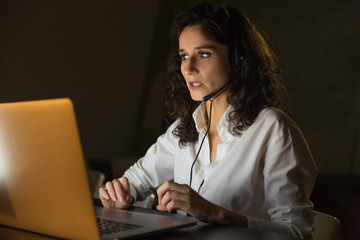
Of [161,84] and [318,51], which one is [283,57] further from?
[161,84]

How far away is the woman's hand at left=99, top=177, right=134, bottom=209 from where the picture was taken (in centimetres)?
121

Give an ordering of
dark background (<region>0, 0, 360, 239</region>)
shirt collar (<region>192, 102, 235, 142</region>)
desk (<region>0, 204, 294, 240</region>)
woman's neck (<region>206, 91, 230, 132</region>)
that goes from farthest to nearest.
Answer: dark background (<region>0, 0, 360, 239</region>) → woman's neck (<region>206, 91, 230, 132</region>) → shirt collar (<region>192, 102, 235, 142</region>) → desk (<region>0, 204, 294, 240</region>)

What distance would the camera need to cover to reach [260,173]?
1400 millimetres

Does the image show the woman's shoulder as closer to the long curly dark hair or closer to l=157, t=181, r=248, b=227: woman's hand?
the long curly dark hair

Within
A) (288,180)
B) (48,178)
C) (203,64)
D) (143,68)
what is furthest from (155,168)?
(143,68)

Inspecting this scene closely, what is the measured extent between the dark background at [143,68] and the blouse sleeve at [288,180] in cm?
167

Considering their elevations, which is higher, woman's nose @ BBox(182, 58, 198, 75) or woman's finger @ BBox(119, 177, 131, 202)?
woman's nose @ BBox(182, 58, 198, 75)

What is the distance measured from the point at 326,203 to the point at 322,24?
1288mm

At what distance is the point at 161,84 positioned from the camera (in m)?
4.16

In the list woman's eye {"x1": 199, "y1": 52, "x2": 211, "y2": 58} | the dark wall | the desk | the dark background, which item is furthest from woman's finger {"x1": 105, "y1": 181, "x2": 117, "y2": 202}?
the dark wall

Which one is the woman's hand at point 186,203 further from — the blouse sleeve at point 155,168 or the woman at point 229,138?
the blouse sleeve at point 155,168

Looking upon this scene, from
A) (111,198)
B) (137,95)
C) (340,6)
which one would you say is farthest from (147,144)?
(111,198)

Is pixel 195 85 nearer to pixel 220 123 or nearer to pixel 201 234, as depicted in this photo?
pixel 220 123

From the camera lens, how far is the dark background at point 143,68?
9.42 ft
